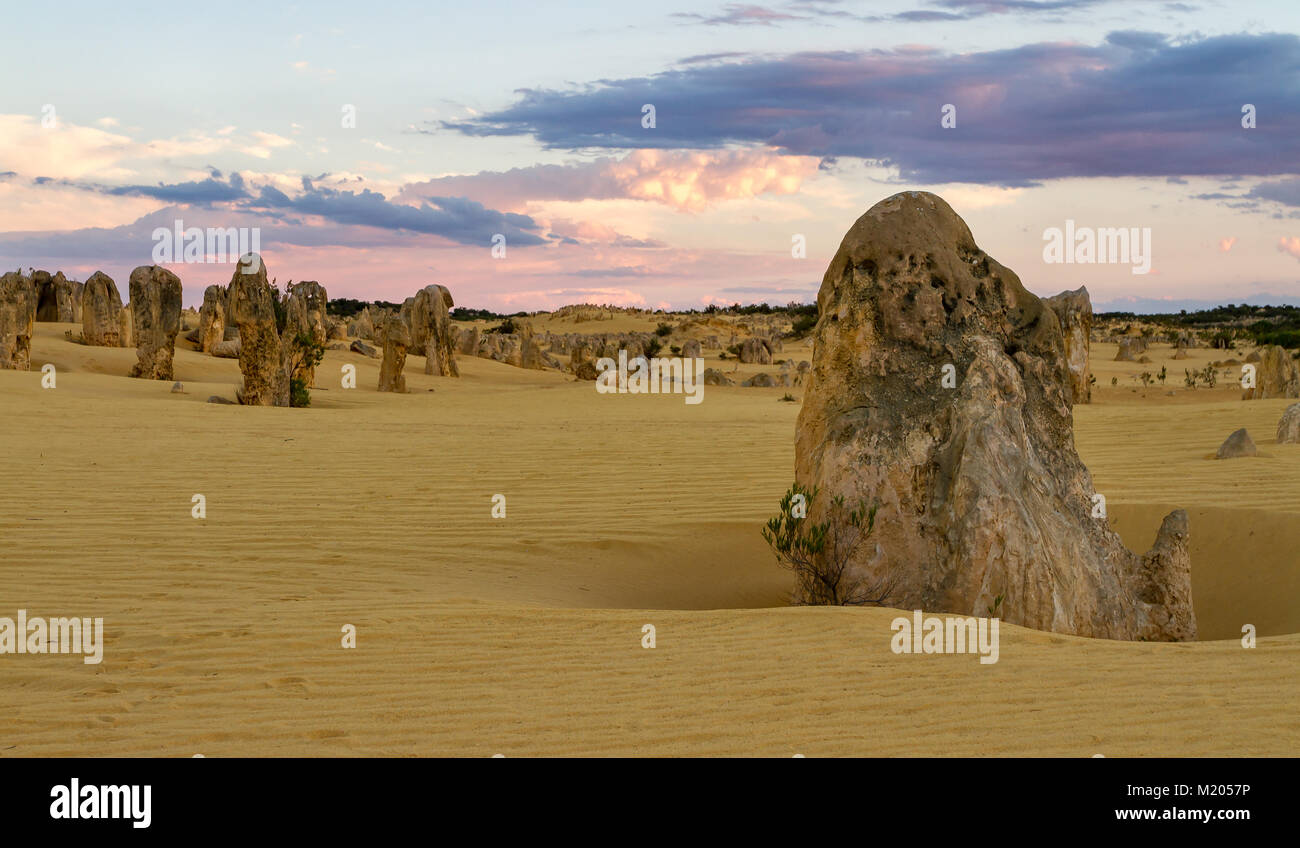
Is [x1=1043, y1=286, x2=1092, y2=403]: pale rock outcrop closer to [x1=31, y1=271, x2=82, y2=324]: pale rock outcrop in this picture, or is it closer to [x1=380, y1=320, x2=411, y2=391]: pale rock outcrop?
[x1=380, y1=320, x2=411, y2=391]: pale rock outcrop

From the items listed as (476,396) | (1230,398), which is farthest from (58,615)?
(1230,398)

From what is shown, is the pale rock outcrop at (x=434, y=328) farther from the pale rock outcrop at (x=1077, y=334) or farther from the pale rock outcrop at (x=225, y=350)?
the pale rock outcrop at (x=1077, y=334)

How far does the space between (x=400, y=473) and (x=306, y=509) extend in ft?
6.66

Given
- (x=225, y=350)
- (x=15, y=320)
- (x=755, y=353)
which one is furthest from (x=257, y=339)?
(x=755, y=353)

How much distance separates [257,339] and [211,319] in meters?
13.2

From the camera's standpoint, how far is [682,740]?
151 inches

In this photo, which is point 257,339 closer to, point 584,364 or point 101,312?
point 101,312

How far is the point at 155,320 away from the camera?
23.4 metres

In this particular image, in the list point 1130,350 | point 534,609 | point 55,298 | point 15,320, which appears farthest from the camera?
point 55,298

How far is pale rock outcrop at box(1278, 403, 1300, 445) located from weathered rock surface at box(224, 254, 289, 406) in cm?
1524

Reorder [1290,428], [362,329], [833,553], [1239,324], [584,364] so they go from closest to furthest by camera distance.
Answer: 1. [833,553]
2. [1290,428]
3. [584,364]
4. [362,329]
5. [1239,324]

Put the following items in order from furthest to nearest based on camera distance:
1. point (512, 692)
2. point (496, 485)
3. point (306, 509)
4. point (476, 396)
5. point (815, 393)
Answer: point (476, 396) < point (496, 485) < point (306, 509) < point (815, 393) < point (512, 692)

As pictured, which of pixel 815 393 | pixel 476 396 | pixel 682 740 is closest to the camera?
pixel 682 740
